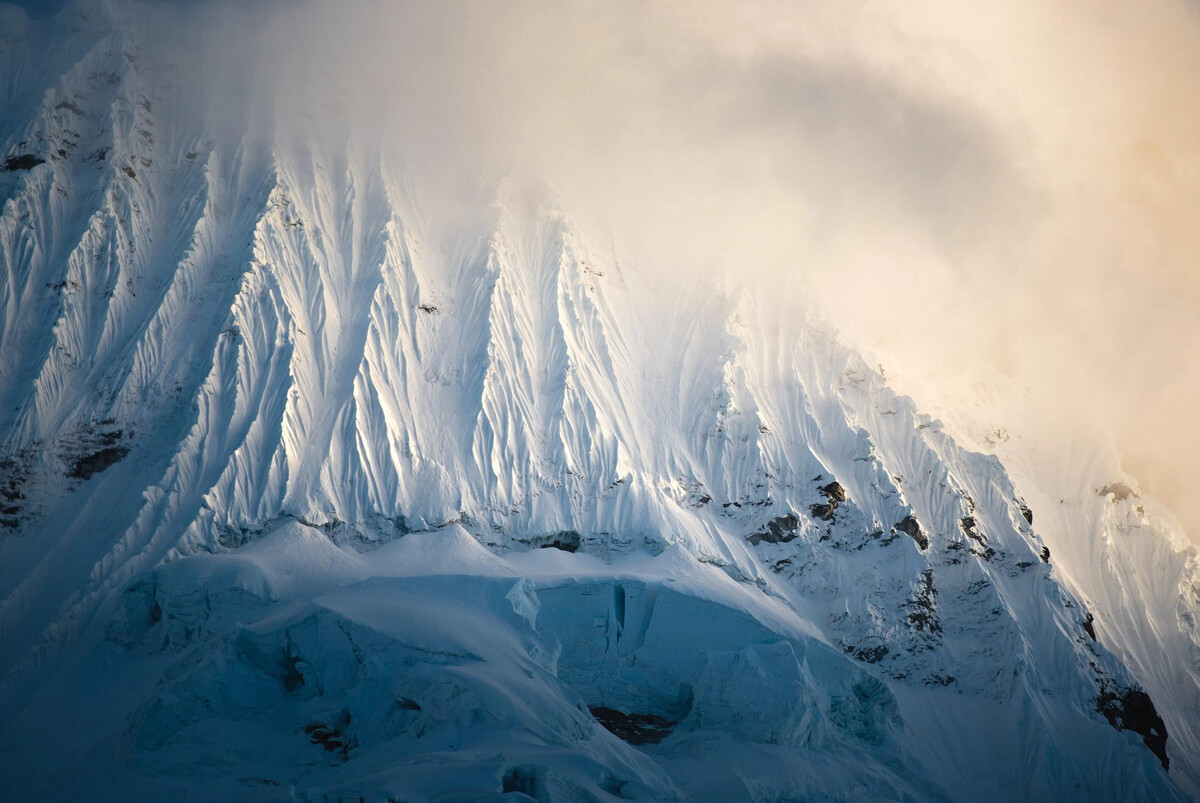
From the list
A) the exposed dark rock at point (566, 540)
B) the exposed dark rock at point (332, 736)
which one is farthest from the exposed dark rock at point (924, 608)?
the exposed dark rock at point (332, 736)

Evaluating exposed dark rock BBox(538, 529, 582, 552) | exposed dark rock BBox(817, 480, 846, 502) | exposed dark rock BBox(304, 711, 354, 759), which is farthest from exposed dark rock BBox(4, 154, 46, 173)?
exposed dark rock BBox(817, 480, 846, 502)

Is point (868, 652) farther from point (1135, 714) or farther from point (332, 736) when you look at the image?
point (332, 736)

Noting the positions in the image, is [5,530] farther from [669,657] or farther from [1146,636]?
[1146,636]

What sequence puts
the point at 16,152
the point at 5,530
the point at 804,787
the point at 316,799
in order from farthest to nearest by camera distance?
the point at 16,152 < the point at 5,530 < the point at 804,787 < the point at 316,799

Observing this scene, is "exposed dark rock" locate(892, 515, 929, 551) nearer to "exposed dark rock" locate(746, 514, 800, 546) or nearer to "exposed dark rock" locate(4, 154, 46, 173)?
"exposed dark rock" locate(746, 514, 800, 546)

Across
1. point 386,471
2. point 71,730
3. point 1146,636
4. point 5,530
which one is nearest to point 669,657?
point 386,471

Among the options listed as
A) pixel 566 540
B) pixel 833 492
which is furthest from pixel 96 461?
pixel 833 492

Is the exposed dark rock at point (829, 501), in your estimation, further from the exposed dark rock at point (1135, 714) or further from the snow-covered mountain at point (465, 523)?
the exposed dark rock at point (1135, 714)
